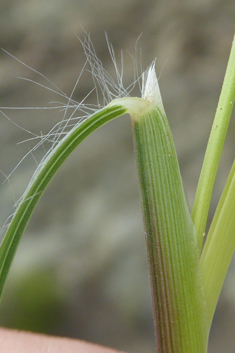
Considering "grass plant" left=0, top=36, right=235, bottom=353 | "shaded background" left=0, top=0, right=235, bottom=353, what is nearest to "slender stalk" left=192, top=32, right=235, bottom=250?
"grass plant" left=0, top=36, right=235, bottom=353

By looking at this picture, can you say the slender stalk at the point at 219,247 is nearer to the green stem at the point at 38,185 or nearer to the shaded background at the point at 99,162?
the green stem at the point at 38,185

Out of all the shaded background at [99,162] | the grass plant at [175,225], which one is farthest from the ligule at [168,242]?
the shaded background at [99,162]

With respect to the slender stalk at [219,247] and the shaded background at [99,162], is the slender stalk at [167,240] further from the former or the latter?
the shaded background at [99,162]

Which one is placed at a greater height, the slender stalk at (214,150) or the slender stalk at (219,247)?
the slender stalk at (214,150)

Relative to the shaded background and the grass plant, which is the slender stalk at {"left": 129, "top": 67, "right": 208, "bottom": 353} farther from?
the shaded background

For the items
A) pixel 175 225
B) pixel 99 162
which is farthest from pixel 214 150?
pixel 99 162

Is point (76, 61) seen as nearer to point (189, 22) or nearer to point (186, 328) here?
point (189, 22)

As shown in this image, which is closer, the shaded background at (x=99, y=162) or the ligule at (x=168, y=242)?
the ligule at (x=168, y=242)

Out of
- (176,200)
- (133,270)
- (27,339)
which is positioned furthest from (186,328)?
(133,270)
